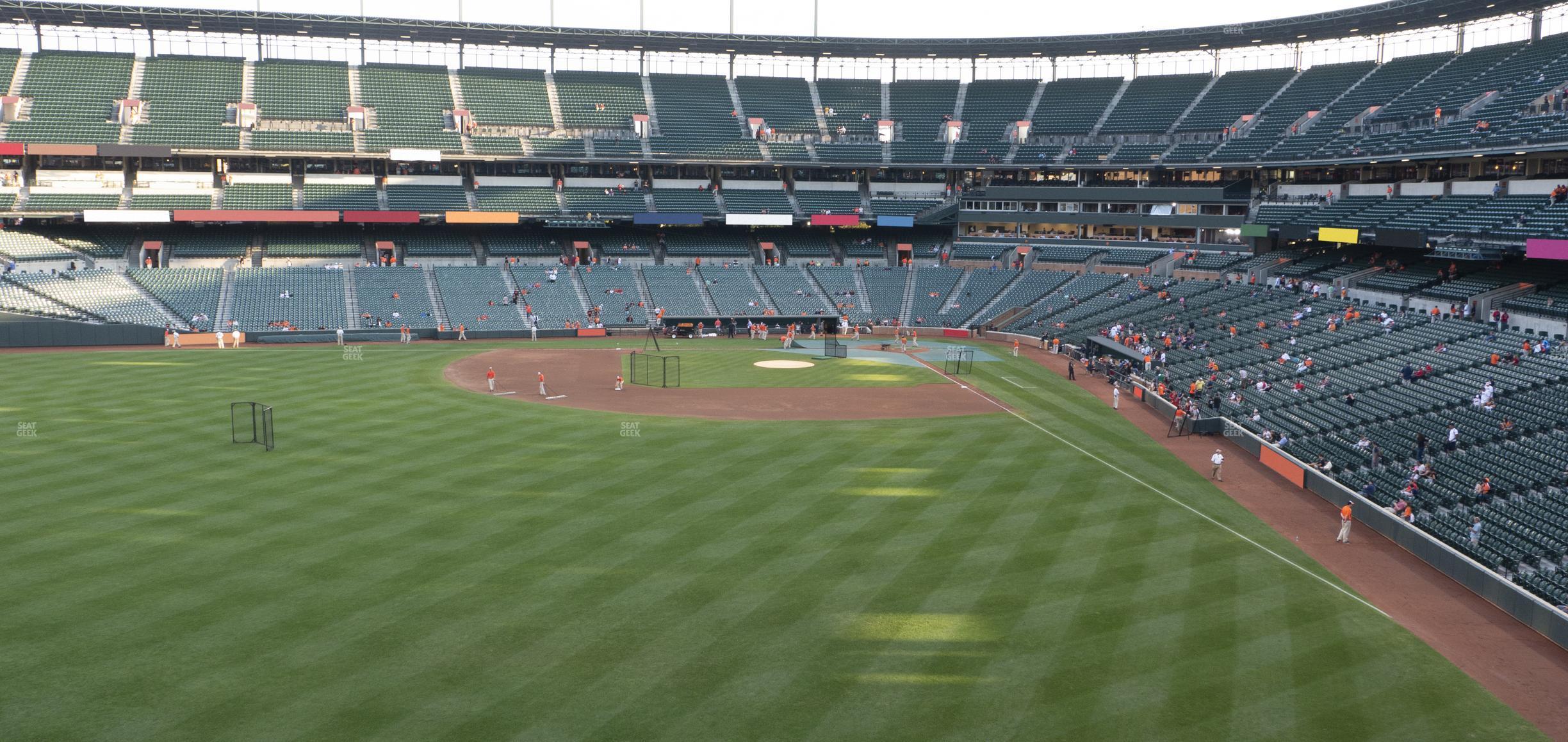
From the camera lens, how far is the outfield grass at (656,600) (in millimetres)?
17609

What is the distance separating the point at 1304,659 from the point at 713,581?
1281cm

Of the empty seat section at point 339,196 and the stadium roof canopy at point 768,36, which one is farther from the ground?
the stadium roof canopy at point 768,36

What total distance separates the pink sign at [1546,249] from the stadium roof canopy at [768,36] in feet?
91.5

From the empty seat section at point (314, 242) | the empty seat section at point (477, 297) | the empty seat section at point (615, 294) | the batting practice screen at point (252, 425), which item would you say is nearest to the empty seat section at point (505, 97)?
the empty seat section at point (477, 297)

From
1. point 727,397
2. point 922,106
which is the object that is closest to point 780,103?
point 922,106

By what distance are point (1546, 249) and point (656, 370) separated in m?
42.6

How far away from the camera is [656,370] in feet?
182

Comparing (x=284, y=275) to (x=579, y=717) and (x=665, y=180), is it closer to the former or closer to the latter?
(x=665, y=180)

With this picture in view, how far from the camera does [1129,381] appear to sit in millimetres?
53594

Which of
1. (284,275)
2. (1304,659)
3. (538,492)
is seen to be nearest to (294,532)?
(538,492)

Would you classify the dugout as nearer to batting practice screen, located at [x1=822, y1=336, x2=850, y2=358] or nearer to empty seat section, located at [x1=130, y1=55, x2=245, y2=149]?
batting practice screen, located at [x1=822, y1=336, x2=850, y2=358]

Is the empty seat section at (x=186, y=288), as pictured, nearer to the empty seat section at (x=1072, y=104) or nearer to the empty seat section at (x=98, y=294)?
the empty seat section at (x=98, y=294)

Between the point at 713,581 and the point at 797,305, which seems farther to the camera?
the point at 797,305

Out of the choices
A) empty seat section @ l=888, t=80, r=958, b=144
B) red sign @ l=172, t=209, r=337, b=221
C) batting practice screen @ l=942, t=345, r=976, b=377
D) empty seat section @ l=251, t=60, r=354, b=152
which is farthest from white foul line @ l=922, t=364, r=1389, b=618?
empty seat section @ l=251, t=60, r=354, b=152
